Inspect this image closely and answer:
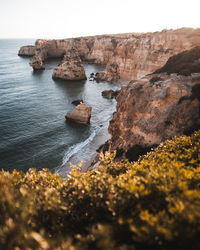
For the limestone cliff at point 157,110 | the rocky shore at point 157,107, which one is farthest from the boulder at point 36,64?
the limestone cliff at point 157,110

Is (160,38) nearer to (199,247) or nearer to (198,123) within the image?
(198,123)

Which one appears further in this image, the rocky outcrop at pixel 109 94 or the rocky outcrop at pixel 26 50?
the rocky outcrop at pixel 26 50

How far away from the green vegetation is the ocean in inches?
788

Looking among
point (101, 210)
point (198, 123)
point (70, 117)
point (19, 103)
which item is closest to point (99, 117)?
point (70, 117)

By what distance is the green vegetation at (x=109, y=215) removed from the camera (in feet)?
16.1

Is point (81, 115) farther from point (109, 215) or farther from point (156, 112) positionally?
point (109, 215)

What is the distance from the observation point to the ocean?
29.7 m

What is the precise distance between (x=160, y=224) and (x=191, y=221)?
893 millimetres

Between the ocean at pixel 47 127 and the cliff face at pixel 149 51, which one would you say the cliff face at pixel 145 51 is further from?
the ocean at pixel 47 127

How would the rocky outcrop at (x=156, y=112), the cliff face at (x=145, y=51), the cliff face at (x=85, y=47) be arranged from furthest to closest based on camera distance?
the cliff face at (x=85, y=47) → the cliff face at (x=145, y=51) → the rocky outcrop at (x=156, y=112)

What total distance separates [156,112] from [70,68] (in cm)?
6414

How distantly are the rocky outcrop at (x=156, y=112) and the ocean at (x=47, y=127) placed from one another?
Answer: 11.0 m

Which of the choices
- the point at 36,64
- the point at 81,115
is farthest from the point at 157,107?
the point at 36,64

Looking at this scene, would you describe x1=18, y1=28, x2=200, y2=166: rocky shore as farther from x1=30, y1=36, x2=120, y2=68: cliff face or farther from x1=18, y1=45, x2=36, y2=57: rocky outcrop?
x1=18, y1=45, x2=36, y2=57: rocky outcrop
